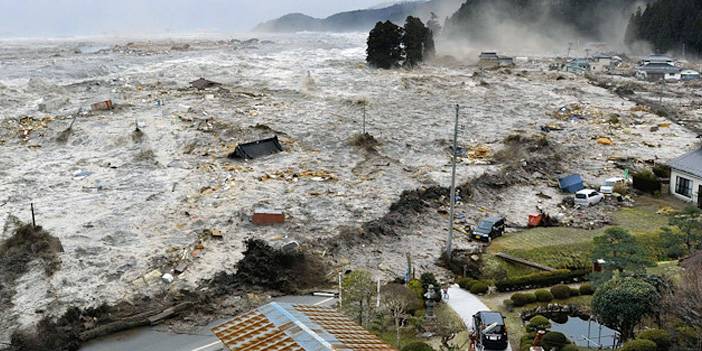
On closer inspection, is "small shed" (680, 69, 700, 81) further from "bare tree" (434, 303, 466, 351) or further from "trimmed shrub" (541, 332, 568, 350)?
"trimmed shrub" (541, 332, 568, 350)

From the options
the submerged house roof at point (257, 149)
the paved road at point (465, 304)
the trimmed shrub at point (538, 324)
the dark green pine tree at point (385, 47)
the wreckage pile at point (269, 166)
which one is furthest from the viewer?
the dark green pine tree at point (385, 47)

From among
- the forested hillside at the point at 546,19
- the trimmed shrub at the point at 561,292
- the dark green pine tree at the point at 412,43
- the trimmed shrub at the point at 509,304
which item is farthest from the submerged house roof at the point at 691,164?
the forested hillside at the point at 546,19

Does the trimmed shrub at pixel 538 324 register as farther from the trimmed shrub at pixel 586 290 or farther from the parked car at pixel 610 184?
the parked car at pixel 610 184

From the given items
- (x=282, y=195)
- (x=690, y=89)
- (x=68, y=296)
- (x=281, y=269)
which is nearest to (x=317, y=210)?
(x=282, y=195)

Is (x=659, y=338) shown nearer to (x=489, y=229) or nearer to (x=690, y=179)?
(x=489, y=229)

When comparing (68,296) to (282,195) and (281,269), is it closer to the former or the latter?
(281,269)

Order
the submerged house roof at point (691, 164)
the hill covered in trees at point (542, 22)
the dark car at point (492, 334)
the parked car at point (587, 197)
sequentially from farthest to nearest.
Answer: the hill covered in trees at point (542, 22) < the parked car at point (587, 197) < the submerged house roof at point (691, 164) < the dark car at point (492, 334)
